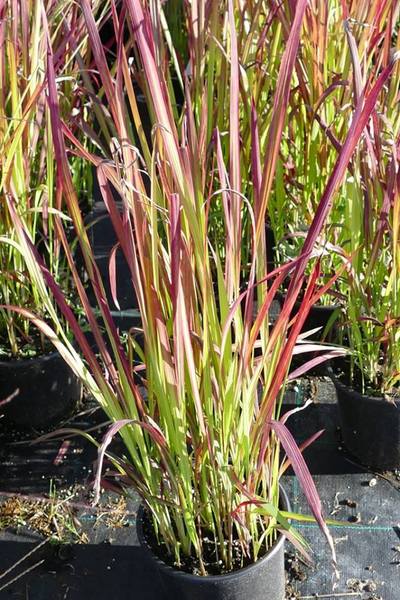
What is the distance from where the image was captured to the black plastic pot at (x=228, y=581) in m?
1.21

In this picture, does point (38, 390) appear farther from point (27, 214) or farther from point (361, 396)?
point (361, 396)

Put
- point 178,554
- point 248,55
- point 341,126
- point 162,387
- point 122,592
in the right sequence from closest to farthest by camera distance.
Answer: point 162,387
point 178,554
point 122,592
point 341,126
point 248,55

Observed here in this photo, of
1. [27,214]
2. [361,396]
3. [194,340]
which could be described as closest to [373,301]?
[361,396]

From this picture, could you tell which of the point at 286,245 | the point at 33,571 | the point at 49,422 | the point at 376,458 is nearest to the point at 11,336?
the point at 49,422

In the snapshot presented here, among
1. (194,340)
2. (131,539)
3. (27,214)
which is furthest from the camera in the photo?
(27,214)

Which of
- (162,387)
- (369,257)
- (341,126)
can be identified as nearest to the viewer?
(162,387)

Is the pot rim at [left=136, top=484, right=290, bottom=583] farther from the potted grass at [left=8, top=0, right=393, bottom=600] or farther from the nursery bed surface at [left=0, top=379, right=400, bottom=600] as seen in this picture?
the nursery bed surface at [left=0, top=379, right=400, bottom=600]

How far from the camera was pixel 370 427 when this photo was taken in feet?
5.36

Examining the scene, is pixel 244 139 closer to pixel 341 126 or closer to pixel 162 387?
pixel 341 126

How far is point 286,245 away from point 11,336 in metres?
0.66

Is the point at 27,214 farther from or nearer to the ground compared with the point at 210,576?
farther from the ground

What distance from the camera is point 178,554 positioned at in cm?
125

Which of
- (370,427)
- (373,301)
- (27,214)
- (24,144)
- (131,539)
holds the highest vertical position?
(24,144)

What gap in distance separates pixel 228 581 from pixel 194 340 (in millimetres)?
369
